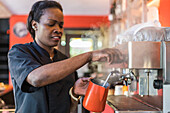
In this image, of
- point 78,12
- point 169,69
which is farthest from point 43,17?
point 78,12

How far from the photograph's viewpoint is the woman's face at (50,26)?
A: 1.04 meters

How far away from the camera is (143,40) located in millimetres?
1053

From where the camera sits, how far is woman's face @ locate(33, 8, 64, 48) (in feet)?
3.40

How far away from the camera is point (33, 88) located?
0.96 meters

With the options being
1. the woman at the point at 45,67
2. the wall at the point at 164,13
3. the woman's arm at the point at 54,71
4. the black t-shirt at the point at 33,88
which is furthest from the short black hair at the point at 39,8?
the wall at the point at 164,13

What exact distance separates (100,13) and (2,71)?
3.03 metres

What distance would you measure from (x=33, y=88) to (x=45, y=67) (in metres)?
0.18

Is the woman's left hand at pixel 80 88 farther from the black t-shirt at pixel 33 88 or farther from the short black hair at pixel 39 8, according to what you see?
the short black hair at pixel 39 8

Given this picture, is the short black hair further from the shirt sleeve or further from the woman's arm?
the woman's arm

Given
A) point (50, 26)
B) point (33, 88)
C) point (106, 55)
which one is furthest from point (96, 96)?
point (50, 26)

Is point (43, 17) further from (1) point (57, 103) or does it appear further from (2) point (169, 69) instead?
(2) point (169, 69)

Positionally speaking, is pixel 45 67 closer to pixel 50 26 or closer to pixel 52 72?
pixel 52 72

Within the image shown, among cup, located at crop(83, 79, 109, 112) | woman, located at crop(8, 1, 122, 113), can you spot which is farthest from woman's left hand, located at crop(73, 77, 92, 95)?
cup, located at crop(83, 79, 109, 112)

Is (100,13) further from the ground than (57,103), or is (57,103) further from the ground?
(100,13)
